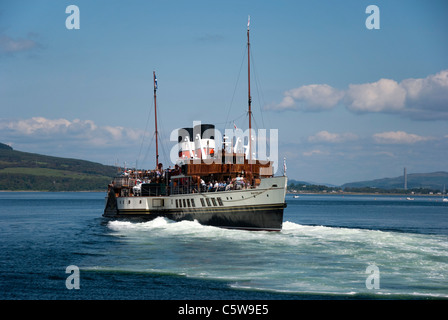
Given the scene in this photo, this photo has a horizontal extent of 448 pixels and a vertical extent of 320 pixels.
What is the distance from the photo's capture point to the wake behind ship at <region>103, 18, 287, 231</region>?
48125 mm

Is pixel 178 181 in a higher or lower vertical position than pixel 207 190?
higher

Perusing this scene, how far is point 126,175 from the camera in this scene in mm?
70062

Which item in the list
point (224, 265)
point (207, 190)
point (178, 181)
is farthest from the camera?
point (178, 181)

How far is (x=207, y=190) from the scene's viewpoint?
54.1 meters

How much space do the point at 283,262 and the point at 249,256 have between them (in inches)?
123
